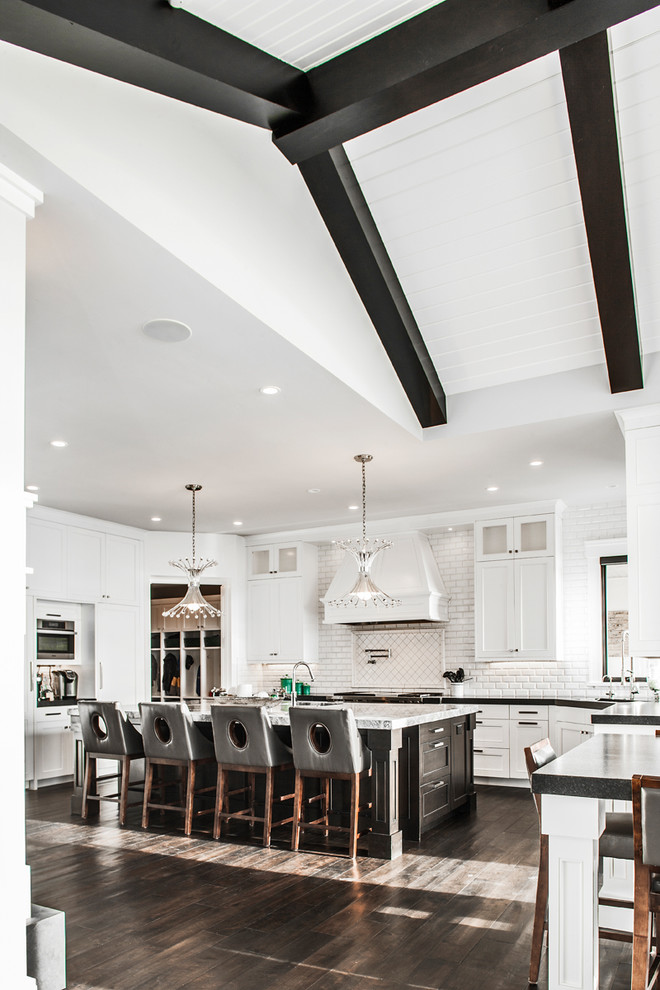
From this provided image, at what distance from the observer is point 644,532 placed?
4723 mm

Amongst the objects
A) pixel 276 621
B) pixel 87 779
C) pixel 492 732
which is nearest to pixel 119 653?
pixel 276 621

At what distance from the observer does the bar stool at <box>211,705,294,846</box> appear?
5.23m

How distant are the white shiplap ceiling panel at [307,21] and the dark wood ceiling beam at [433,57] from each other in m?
0.05

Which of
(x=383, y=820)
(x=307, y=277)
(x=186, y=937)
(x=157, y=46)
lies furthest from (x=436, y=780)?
(x=157, y=46)

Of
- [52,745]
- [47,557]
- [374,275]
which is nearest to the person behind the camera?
[374,275]

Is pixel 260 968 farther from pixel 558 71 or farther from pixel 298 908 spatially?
pixel 558 71

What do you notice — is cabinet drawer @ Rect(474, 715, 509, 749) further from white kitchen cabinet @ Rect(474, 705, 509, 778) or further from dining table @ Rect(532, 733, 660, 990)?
dining table @ Rect(532, 733, 660, 990)

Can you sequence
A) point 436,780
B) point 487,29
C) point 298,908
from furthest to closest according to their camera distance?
point 436,780
point 298,908
point 487,29

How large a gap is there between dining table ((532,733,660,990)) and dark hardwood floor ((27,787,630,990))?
0.57 metres

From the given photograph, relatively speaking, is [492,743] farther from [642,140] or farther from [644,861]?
[642,140]

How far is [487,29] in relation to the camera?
2.80m

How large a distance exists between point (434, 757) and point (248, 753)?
4.36 feet

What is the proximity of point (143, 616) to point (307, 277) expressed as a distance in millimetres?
6032

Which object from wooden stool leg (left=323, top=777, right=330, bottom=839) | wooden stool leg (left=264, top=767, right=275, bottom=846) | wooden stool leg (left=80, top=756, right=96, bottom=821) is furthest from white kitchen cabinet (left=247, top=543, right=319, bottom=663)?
wooden stool leg (left=264, top=767, right=275, bottom=846)
